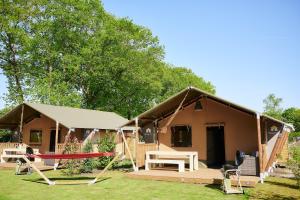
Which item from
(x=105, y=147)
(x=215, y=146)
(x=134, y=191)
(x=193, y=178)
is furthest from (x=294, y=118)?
(x=134, y=191)

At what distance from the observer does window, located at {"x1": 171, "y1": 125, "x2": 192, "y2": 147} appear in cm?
1556

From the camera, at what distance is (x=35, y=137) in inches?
845

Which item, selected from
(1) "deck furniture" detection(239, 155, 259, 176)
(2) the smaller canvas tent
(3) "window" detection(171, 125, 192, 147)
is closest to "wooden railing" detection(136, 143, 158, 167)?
(3) "window" detection(171, 125, 192, 147)

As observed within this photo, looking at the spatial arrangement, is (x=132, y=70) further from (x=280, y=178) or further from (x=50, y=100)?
(x=280, y=178)

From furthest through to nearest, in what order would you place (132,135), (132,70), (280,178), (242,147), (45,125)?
(132,70)
(132,135)
(45,125)
(242,147)
(280,178)

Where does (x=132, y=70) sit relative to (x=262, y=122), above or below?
above

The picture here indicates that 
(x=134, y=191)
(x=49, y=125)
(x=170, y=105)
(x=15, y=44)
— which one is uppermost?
(x=15, y=44)

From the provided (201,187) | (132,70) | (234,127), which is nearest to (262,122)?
(234,127)

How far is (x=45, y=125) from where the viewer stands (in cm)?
2106

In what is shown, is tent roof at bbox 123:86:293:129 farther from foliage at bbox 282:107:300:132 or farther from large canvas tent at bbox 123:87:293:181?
foliage at bbox 282:107:300:132

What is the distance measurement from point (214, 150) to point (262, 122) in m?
3.29

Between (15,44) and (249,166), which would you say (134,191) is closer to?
(249,166)

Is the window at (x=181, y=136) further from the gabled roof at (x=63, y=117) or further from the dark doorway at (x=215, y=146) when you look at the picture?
the gabled roof at (x=63, y=117)

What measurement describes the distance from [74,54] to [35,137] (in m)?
13.6
